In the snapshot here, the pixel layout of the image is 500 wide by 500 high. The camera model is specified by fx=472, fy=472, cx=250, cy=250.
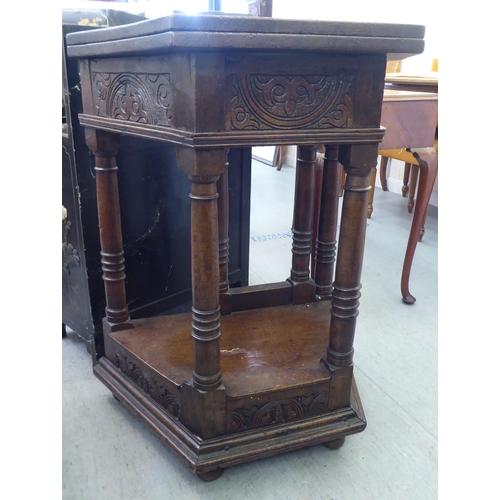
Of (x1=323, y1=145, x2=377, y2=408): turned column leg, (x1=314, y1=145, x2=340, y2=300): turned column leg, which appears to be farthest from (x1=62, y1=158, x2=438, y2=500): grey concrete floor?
(x1=314, y1=145, x2=340, y2=300): turned column leg

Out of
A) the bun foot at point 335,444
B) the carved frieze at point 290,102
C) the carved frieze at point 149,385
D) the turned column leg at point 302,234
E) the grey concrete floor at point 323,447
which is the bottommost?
the grey concrete floor at point 323,447

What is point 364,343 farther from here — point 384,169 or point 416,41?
point 384,169

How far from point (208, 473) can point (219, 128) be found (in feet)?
2.26

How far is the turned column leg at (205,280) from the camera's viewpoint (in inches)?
31.7

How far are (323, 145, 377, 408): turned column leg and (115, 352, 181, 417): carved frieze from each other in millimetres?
346

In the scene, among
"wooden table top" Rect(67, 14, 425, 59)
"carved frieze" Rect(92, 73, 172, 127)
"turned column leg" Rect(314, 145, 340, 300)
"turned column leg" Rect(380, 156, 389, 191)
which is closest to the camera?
"wooden table top" Rect(67, 14, 425, 59)

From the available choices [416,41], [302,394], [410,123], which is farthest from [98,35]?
[410,123]

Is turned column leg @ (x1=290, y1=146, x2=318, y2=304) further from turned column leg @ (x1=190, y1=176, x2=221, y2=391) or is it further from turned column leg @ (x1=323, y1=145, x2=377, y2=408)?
turned column leg @ (x1=190, y1=176, x2=221, y2=391)

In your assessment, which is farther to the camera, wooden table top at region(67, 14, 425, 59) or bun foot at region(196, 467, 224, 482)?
bun foot at region(196, 467, 224, 482)

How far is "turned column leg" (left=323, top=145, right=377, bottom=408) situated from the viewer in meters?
0.86

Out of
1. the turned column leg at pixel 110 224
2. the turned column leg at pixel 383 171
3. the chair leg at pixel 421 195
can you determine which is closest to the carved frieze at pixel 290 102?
the turned column leg at pixel 110 224

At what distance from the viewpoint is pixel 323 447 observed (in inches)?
42.6

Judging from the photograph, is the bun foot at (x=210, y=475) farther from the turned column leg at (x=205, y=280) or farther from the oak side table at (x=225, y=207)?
the turned column leg at (x=205, y=280)

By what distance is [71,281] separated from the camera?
1348 millimetres
